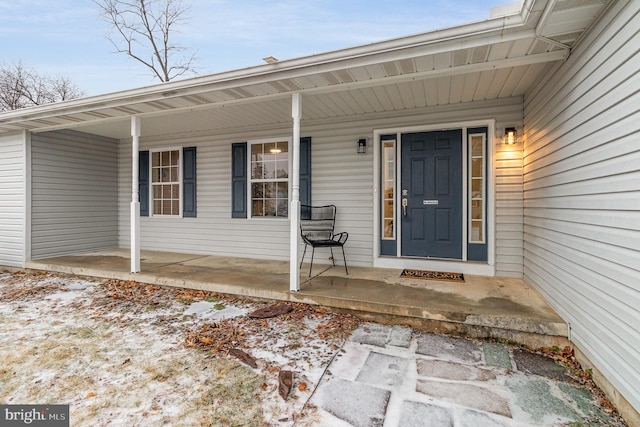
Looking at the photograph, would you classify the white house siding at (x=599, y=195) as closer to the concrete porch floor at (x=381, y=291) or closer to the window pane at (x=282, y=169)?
the concrete porch floor at (x=381, y=291)

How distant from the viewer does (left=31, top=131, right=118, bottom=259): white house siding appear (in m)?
5.35

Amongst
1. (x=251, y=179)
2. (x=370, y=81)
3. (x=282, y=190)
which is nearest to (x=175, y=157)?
(x=251, y=179)

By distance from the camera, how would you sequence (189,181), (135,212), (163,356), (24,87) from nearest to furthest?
(163,356) < (135,212) < (189,181) < (24,87)

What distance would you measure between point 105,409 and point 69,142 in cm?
572

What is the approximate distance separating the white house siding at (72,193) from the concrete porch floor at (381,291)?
63cm

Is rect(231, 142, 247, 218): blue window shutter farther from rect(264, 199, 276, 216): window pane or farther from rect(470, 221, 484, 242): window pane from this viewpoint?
rect(470, 221, 484, 242): window pane

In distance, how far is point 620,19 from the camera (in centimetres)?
176

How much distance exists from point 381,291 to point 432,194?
170cm

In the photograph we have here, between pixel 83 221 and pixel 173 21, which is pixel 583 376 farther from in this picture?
pixel 173 21

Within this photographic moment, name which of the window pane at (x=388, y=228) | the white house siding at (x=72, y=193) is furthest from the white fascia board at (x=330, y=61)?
the window pane at (x=388, y=228)

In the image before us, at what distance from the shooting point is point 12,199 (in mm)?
5348

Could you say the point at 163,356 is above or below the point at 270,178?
below

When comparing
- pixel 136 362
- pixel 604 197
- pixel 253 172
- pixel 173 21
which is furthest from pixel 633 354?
pixel 173 21

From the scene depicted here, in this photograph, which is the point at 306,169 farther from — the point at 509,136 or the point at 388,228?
the point at 509,136
